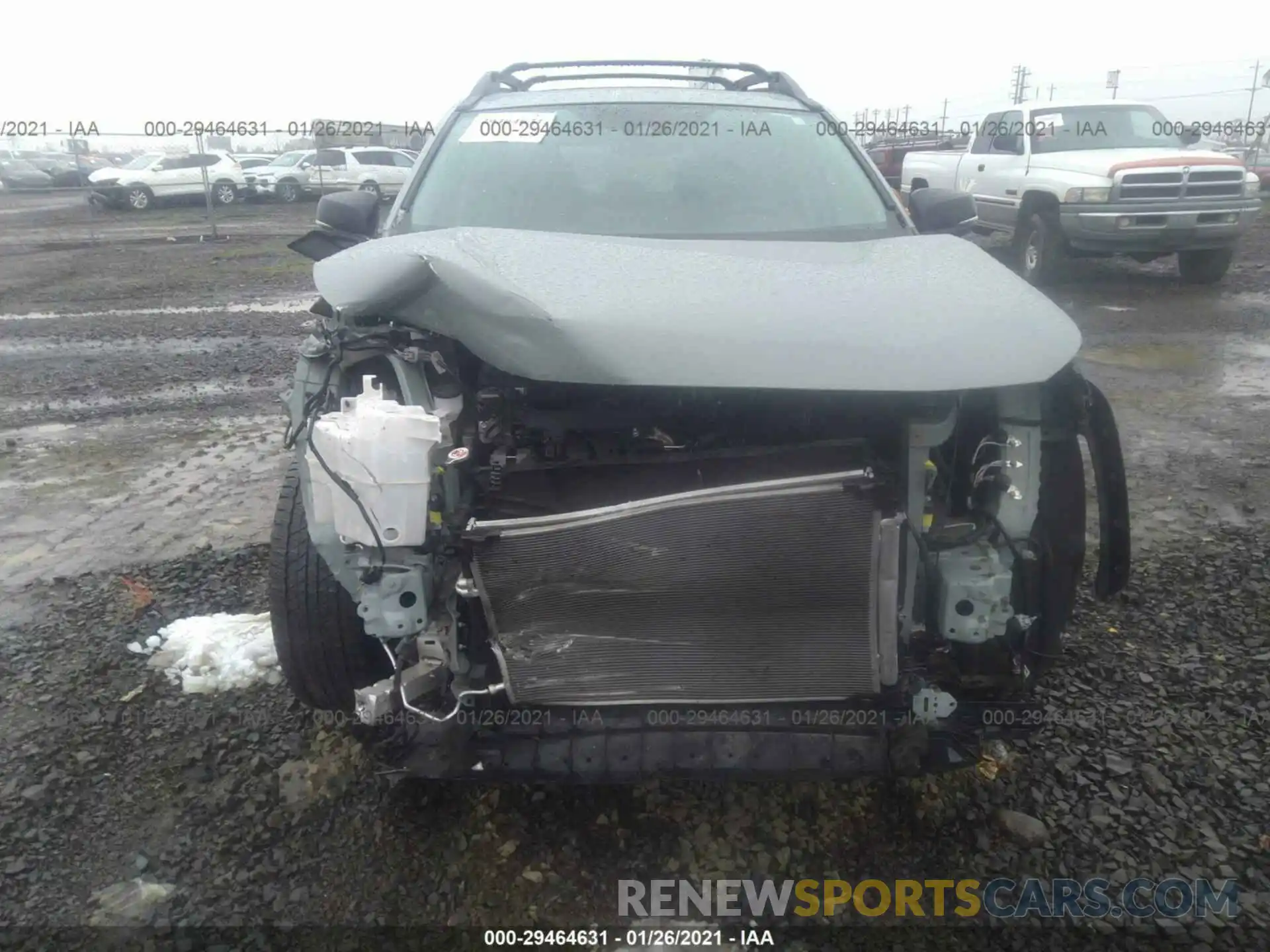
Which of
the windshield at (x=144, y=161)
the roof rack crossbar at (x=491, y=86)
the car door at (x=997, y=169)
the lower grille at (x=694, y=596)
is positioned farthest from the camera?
the windshield at (x=144, y=161)

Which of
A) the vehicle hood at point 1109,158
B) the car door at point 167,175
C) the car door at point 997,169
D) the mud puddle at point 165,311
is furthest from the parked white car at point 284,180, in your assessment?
the vehicle hood at point 1109,158

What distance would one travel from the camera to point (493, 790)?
245cm

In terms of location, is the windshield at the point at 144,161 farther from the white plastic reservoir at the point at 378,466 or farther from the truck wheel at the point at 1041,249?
the white plastic reservoir at the point at 378,466

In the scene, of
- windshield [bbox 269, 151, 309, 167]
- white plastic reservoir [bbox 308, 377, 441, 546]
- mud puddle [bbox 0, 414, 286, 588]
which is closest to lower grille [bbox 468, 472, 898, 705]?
white plastic reservoir [bbox 308, 377, 441, 546]

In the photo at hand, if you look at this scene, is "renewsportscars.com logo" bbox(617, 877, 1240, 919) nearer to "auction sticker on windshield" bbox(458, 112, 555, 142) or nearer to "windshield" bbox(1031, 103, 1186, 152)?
"auction sticker on windshield" bbox(458, 112, 555, 142)

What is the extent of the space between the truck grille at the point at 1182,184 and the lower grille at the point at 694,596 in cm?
815

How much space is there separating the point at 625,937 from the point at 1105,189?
867 cm

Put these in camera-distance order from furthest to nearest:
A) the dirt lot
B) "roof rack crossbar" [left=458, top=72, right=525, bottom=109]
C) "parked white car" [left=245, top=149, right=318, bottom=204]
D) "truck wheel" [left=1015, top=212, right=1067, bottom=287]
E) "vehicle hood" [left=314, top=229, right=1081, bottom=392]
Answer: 1. "parked white car" [left=245, top=149, right=318, bottom=204]
2. "truck wheel" [left=1015, top=212, right=1067, bottom=287]
3. "roof rack crossbar" [left=458, top=72, right=525, bottom=109]
4. the dirt lot
5. "vehicle hood" [left=314, top=229, right=1081, bottom=392]

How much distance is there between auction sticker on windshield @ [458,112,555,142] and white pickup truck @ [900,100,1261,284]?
5700 mm

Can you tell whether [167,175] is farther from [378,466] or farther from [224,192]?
[378,466]

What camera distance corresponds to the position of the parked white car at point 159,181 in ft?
67.7

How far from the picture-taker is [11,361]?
7.05 meters

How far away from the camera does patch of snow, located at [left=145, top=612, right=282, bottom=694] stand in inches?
115

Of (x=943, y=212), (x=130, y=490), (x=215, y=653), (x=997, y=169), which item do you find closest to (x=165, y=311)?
(x=130, y=490)
